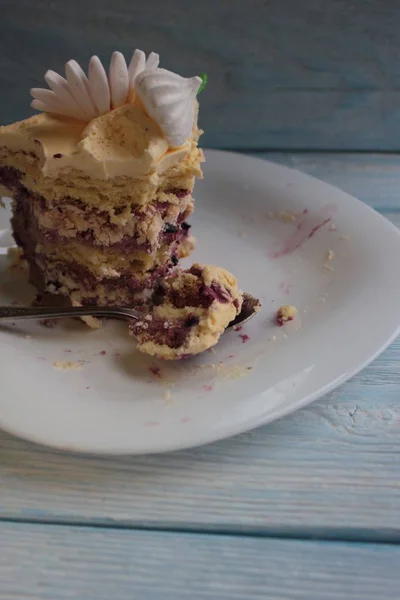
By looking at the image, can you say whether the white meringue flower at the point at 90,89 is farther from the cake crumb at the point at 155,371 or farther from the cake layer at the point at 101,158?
the cake crumb at the point at 155,371

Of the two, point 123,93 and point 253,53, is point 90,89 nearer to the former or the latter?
point 123,93

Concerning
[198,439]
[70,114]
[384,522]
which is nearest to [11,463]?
[198,439]

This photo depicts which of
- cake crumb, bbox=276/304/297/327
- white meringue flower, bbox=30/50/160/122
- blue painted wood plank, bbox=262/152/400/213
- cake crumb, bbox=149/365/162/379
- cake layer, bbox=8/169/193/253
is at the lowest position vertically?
cake crumb, bbox=149/365/162/379

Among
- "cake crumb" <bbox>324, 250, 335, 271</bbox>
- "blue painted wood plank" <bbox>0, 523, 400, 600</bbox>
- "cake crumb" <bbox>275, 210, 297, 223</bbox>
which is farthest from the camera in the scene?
"cake crumb" <bbox>275, 210, 297, 223</bbox>

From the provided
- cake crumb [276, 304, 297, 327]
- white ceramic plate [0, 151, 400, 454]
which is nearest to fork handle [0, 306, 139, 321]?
white ceramic plate [0, 151, 400, 454]

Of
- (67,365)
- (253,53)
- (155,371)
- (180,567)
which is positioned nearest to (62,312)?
(67,365)

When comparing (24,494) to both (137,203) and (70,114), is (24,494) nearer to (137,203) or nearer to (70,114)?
(137,203)

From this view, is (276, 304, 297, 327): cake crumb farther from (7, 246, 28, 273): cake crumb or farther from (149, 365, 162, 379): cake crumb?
(7, 246, 28, 273): cake crumb

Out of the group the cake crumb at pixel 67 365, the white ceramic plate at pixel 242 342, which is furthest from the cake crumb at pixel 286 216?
the cake crumb at pixel 67 365
